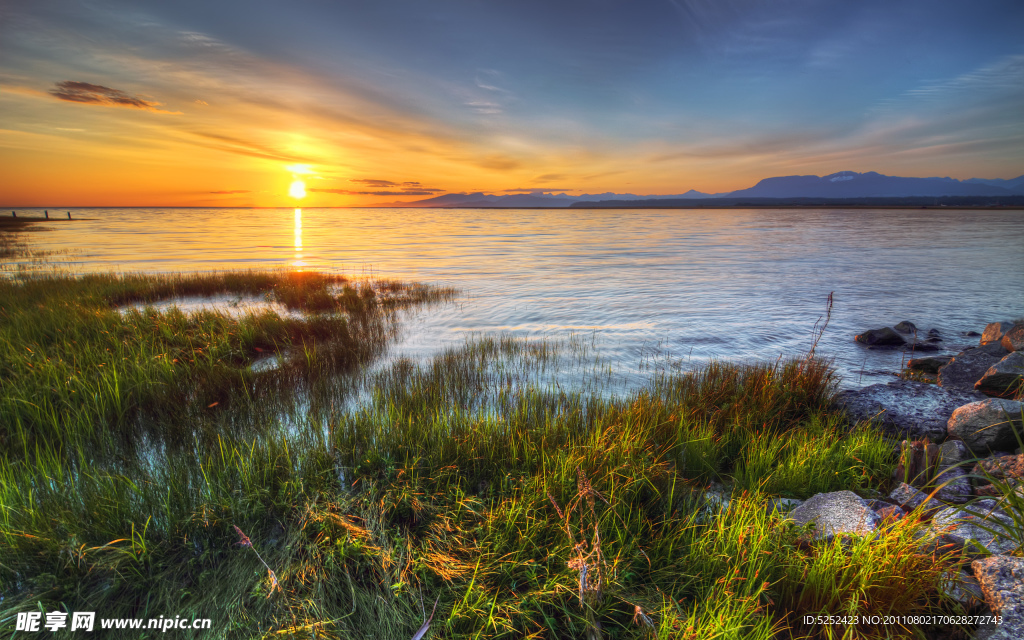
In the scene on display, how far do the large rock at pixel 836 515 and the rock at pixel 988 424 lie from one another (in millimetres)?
2624

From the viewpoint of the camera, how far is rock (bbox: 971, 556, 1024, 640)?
7.02 feet

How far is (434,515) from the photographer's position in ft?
10.3

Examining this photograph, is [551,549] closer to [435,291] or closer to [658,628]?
[658,628]

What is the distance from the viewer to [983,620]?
7.34ft

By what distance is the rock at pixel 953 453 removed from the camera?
421cm

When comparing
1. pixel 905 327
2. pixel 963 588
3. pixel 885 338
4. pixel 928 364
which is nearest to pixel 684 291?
pixel 905 327

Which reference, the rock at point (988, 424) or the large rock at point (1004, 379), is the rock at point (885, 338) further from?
the rock at point (988, 424)

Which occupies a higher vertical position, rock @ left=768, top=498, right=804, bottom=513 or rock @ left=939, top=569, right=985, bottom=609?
rock @ left=939, top=569, right=985, bottom=609

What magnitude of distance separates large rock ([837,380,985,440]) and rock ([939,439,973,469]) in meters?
0.42

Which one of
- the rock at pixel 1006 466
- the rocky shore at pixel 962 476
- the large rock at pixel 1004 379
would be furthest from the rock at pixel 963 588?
the large rock at pixel 1004 379

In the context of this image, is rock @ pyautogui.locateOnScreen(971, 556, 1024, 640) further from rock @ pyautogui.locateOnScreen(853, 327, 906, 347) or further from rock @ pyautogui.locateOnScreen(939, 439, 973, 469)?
rock @ pyautogui.locateOnScreen(853, 327, 906, 347)

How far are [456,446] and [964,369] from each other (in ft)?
30.9

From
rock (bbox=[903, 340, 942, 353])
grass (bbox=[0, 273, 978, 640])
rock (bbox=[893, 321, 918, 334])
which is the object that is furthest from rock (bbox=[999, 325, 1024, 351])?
grass (bbox=[0, 273, 978, 640])

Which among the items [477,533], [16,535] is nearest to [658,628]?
[477,533]
